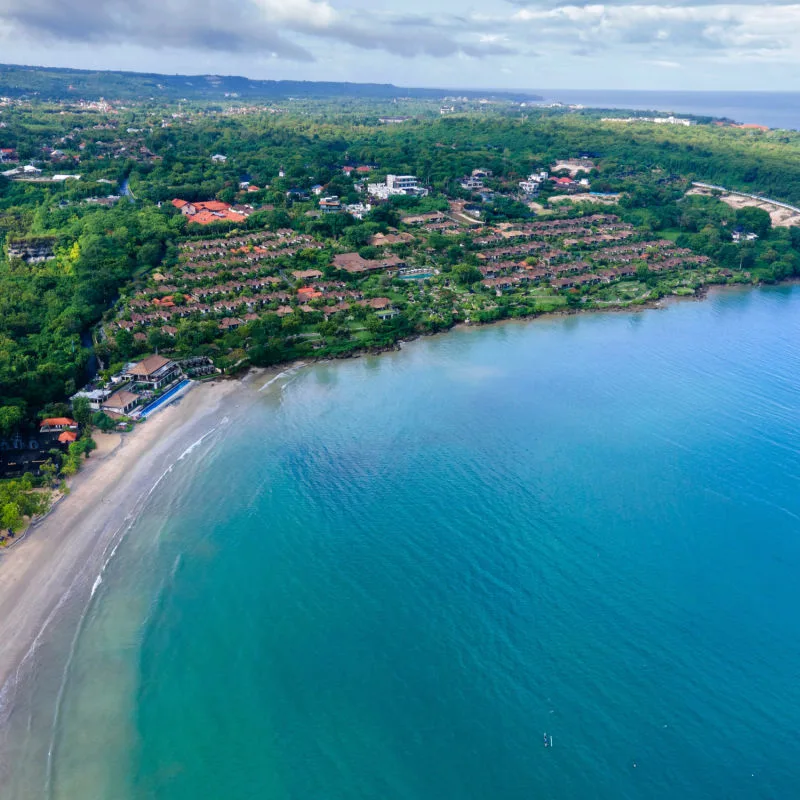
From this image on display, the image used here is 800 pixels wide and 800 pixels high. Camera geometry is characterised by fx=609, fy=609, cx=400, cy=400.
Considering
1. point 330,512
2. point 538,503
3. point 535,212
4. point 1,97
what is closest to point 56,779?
point 330,512

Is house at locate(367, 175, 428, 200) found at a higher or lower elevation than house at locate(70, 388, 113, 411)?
higher

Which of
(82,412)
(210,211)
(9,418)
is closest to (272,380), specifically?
(82,412)

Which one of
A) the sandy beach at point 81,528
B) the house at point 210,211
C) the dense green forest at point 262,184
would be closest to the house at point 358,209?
the dense green forest at point 262,184

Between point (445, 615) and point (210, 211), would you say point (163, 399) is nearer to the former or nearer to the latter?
point (445, 615)

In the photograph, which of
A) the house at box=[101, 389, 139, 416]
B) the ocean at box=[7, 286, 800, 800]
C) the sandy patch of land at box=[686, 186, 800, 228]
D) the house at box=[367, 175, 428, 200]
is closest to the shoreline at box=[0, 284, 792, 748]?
the ocean at box=[7, 286, 800, 800]

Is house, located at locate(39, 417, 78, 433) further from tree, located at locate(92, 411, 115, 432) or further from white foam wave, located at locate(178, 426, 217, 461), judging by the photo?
white foam wave, located at locate(178, 426, 217, 461)

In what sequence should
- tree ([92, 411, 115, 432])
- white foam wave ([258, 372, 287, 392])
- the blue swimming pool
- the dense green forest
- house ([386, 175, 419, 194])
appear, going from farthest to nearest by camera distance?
house ([386, 175, 419, 194]), the dense green forest, white foam wave ([258, 372, 287, 392]), the blue swimming pool, tree ([92, 411, 115, 432])
